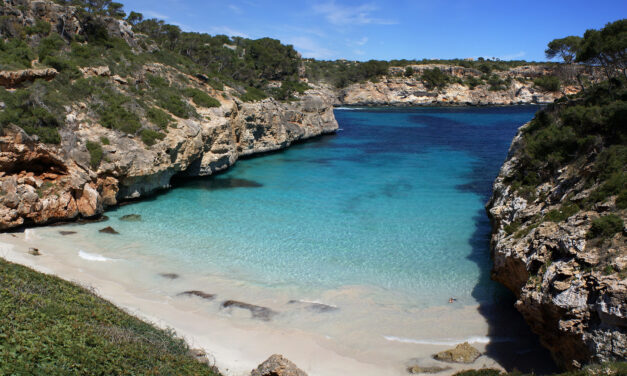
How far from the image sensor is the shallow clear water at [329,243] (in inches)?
492

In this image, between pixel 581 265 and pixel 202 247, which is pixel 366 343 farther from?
pixel 202 247

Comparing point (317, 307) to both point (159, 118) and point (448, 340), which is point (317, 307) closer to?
point (448, 340)

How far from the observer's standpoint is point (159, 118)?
23.7 meters

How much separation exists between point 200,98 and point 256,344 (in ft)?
75.0

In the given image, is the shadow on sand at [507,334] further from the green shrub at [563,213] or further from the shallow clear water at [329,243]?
the green shrub at [563,213]

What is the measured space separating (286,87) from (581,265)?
44.5 meters

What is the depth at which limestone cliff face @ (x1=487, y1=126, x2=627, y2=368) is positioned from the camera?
24.1 feet

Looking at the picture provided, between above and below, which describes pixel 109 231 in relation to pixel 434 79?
below

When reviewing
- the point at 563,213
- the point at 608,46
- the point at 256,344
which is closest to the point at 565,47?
the point at 608,46

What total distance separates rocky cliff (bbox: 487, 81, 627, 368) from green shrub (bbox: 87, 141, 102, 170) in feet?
58.5

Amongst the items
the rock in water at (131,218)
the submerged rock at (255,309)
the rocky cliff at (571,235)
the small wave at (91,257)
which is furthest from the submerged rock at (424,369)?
the rock in water at (131,218)

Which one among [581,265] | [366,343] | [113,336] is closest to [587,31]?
[581,265]

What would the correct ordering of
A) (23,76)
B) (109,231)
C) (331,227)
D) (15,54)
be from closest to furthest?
(109,231)
(331,227)
(23,76)
(15,54)

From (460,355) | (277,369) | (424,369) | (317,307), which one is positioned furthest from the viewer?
(317,307)
